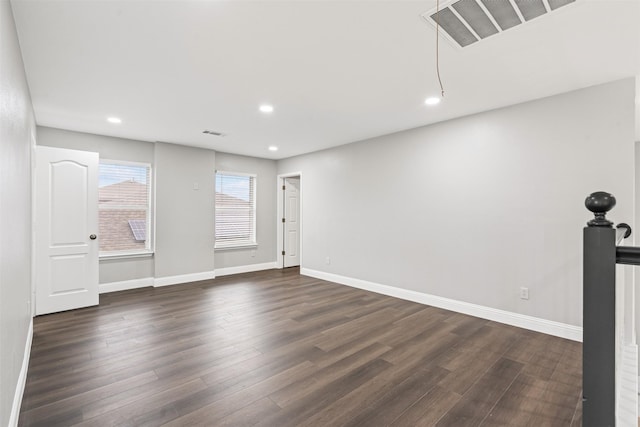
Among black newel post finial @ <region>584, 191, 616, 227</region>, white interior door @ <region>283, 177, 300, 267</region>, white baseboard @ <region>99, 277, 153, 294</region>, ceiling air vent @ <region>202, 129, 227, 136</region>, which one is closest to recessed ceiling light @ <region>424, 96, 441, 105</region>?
black newel post finial @ <region>584, 191, 616, 227</region>

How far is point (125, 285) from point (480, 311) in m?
5.40

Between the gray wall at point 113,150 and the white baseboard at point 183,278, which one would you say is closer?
the gray wall at point 113,150

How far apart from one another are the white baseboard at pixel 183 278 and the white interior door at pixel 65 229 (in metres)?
1.16

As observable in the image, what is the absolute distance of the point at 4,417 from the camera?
1.56m

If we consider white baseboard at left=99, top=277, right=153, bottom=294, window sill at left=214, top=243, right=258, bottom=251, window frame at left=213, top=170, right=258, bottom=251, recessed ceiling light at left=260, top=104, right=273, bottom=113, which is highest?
recessed ceiling light at left=260, top=104, right=273, bottom=113

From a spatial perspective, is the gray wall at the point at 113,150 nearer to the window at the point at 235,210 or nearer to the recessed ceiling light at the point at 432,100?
the window at the point at 235,210

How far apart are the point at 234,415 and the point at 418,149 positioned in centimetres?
387

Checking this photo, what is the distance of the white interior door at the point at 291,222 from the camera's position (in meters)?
7.25

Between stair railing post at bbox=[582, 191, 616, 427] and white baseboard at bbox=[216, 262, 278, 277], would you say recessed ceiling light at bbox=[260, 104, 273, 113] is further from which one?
white baseboard at bbox=[216, 262, 278, 277]

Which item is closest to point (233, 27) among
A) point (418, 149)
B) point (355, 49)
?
point (355, 49)

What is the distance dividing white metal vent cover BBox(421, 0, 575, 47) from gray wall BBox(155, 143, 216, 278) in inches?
193

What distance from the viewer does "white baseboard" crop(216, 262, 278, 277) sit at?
248 inches

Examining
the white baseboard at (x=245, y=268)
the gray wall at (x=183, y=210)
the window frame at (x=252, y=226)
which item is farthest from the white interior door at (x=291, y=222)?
the gray wall at (x=183, y=210)

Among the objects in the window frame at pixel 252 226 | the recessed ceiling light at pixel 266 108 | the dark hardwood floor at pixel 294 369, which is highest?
the recessed ceiling light at pixel 266 108
